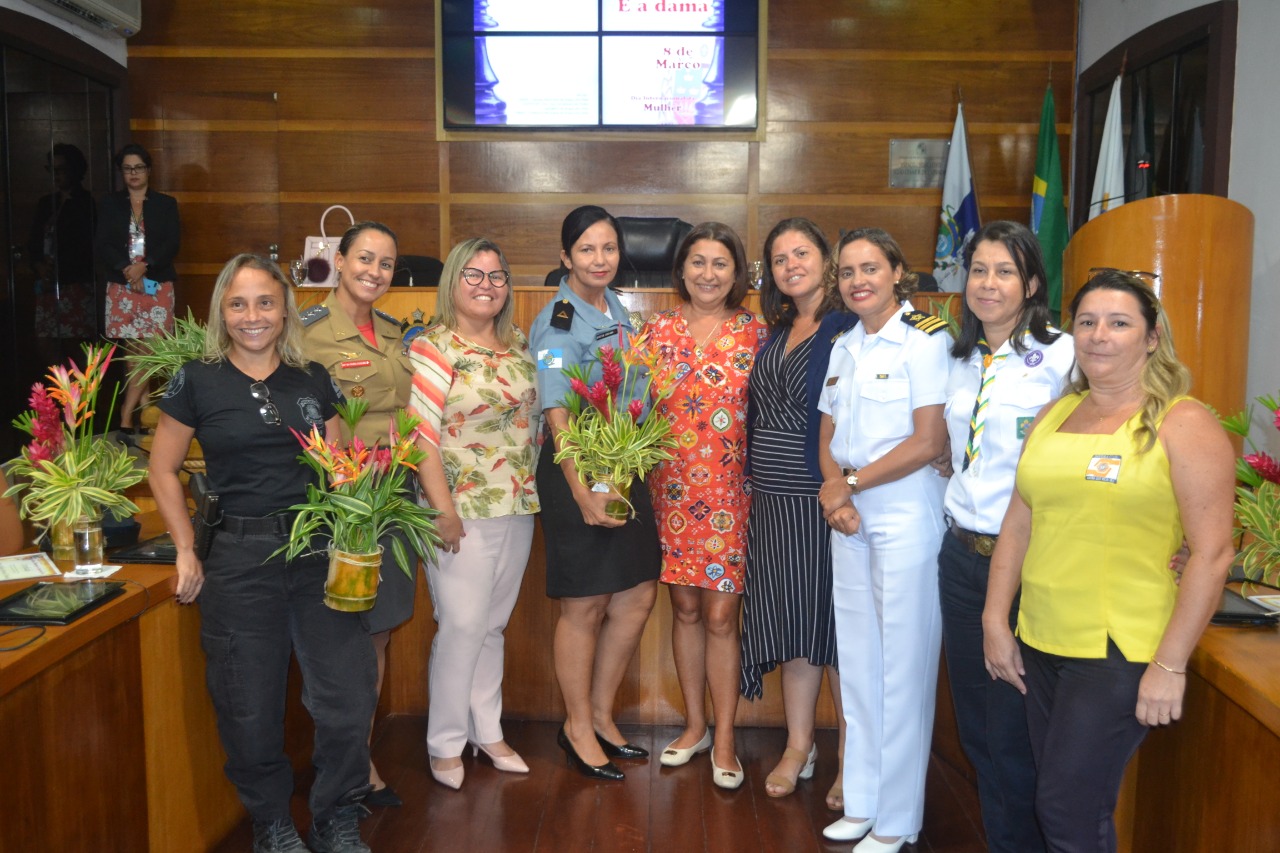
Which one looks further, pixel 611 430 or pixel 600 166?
pixel 600 166

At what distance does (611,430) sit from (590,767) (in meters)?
1.13

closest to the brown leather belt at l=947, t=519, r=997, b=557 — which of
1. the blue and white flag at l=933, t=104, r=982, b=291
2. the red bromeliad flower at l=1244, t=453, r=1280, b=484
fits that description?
the red bromeliad flower at l=1244, t=453, r=1280, b=484

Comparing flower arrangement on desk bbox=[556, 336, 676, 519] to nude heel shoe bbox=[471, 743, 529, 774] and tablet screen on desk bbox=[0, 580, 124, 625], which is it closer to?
nude heel shoe bbox=[471, 743, 529, 774]

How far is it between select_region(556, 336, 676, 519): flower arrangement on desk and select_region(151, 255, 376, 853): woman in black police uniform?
679 mm

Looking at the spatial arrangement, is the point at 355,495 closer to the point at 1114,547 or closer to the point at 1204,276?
the point at 1114,547

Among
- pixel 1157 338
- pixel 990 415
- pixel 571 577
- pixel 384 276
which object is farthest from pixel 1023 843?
pixel 384 276

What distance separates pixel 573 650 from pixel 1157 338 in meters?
1.94

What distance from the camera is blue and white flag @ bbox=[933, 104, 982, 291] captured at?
6.11 metres

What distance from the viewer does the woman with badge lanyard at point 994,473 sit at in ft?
6.98

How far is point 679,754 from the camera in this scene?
10.5ft

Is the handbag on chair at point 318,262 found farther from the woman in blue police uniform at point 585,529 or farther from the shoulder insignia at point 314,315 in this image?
the woman in blue police uniform at point 585,529

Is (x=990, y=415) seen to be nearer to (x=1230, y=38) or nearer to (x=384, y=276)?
(x=384, y=276)

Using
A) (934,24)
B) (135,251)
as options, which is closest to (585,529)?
(135,251)

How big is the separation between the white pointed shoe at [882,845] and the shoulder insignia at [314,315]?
2.04 meters
